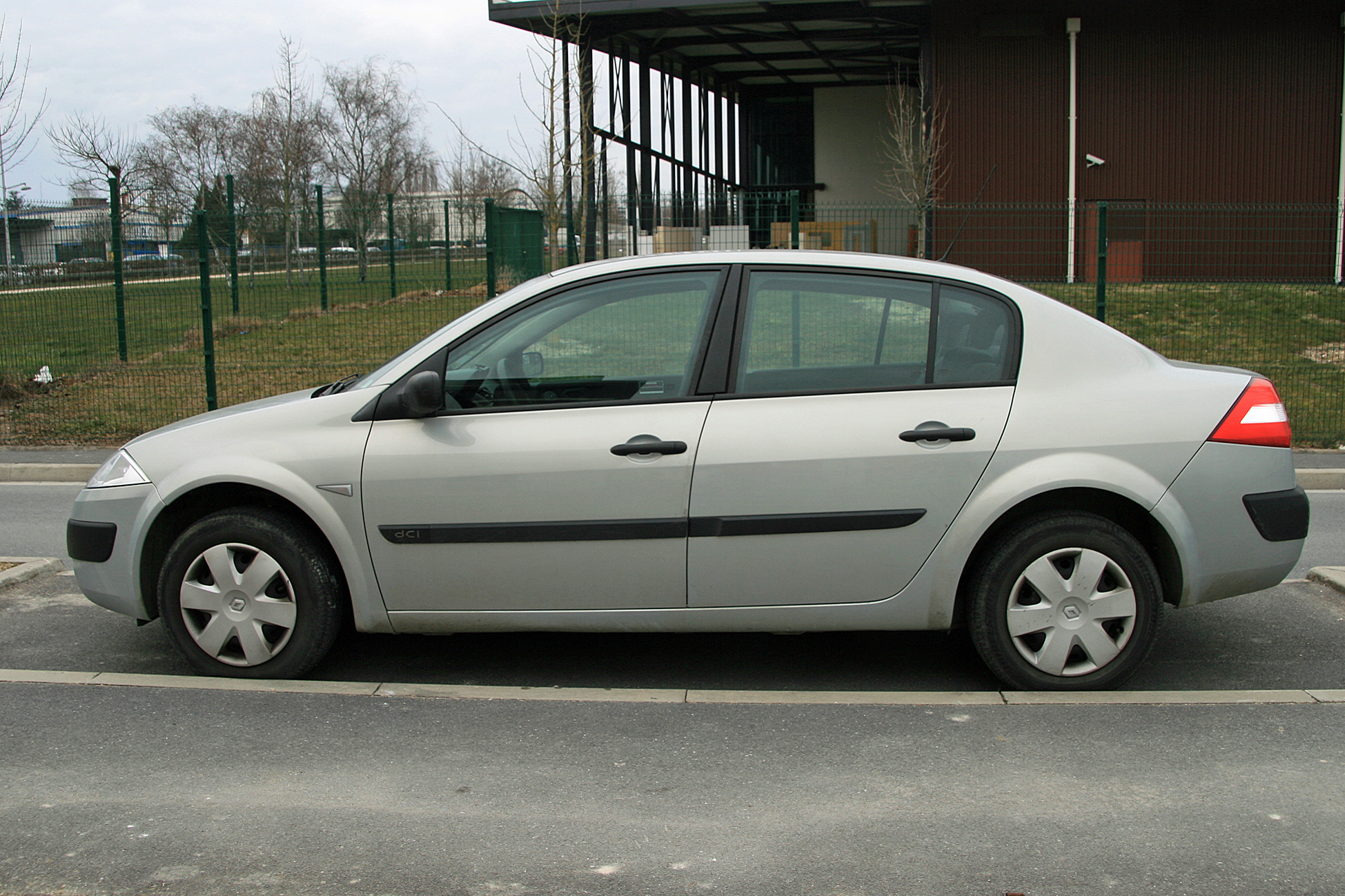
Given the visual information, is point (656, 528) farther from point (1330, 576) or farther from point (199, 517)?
point (1330, 576)

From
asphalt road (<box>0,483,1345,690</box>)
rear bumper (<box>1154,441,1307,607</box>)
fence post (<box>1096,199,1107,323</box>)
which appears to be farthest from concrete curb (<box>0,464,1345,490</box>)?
fence post (<box>1096,199,1107,323</box>)

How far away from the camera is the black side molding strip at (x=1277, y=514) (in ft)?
13.9

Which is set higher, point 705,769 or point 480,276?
point 480,276

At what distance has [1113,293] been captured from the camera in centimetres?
1645

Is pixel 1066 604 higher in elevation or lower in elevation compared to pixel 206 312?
lower

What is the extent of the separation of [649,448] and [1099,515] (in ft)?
5.43

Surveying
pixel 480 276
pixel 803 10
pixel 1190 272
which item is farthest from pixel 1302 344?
pixel 803 10

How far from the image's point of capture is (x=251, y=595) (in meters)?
4.41

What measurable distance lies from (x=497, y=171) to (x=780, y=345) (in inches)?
1491

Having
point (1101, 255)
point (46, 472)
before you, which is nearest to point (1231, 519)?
point (1101, 255)

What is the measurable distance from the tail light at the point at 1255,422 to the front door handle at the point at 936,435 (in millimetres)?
882

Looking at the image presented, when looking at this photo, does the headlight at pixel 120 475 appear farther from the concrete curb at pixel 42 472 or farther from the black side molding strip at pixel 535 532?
the concrete curb at pixel 42 472

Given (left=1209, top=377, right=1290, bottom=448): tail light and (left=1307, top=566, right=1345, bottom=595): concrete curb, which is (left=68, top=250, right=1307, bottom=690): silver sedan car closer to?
(left=1209, top=377, right=1290, bottom=448): tail light

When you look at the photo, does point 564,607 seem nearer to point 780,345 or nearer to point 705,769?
point 705,769
